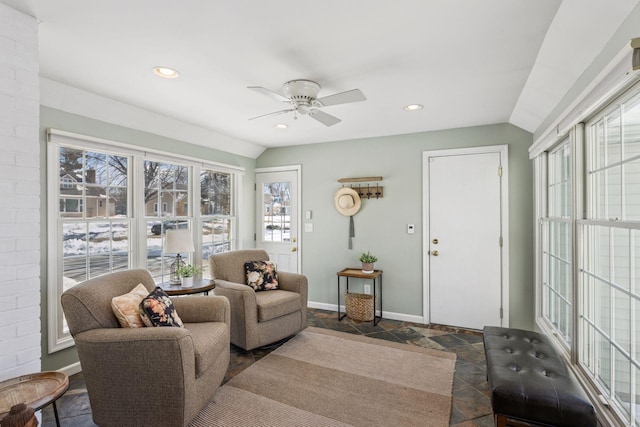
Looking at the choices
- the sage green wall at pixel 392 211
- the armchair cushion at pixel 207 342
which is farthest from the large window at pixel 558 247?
the armchair cushion at pixel 207 342

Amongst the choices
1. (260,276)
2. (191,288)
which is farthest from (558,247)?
(191,288)

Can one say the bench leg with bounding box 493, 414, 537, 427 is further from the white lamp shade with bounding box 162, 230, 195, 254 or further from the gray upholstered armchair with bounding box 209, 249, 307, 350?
the white lamp shade with bounding box 162, 230, 195, 254

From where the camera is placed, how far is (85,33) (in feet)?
6.12

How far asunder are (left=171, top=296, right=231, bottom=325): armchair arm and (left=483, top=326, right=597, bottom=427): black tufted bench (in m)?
1.90

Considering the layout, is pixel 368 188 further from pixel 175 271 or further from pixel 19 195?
pixel 19 195

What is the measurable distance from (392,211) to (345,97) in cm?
225

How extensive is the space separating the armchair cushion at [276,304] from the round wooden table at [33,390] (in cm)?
167

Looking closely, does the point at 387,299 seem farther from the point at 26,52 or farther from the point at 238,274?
the point at 26,52

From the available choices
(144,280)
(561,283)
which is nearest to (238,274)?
(144,280)

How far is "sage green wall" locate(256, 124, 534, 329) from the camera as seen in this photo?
358 centimetres

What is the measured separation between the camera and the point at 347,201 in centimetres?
435

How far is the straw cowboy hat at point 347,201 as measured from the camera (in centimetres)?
433

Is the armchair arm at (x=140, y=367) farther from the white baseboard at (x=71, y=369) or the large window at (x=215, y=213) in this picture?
the large window at (x=215, y=213)

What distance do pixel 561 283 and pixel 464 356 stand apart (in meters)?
1.08
